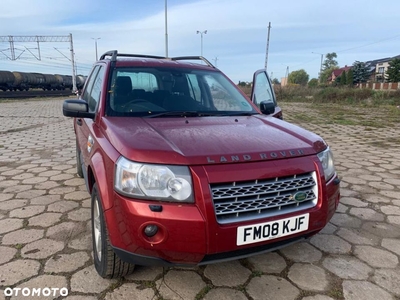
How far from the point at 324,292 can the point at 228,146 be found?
1.17 meters

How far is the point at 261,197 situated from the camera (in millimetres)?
1851

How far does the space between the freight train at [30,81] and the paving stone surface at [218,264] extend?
34.7 meters

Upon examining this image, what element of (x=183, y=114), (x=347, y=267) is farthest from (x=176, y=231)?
(x=347, y=267)

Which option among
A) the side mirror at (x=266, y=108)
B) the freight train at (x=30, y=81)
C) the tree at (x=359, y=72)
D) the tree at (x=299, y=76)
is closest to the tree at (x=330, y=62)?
the tree at (x=299, y=76)

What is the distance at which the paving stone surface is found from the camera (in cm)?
208

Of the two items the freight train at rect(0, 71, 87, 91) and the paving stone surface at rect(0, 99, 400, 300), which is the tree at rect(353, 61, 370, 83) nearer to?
the freight train at rect(0, 71, 87, 91)

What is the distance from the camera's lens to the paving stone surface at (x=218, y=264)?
6.82 ft

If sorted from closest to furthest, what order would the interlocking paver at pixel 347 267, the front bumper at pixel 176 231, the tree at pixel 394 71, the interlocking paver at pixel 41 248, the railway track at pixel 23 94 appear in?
the front bumper at pixel 176 231, the interlocking paver at pixel 347 267, the interlocking paver at pixel 41 248, the railway track at pixel 23 94, the tree at pixel 394 71

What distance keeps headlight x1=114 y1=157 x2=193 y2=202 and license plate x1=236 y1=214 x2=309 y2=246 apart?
0.37 meters

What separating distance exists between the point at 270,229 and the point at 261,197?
0.20 metres

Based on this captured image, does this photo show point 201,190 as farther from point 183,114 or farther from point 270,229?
point 183,114

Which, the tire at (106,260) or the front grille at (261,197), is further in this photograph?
the tire at (106,260)

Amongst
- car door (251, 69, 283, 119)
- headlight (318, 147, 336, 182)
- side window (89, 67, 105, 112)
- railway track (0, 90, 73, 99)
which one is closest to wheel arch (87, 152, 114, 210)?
side window (89, 67, 105, 112)

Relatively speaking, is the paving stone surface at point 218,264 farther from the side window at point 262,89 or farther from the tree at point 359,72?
the tree at point 359,72
